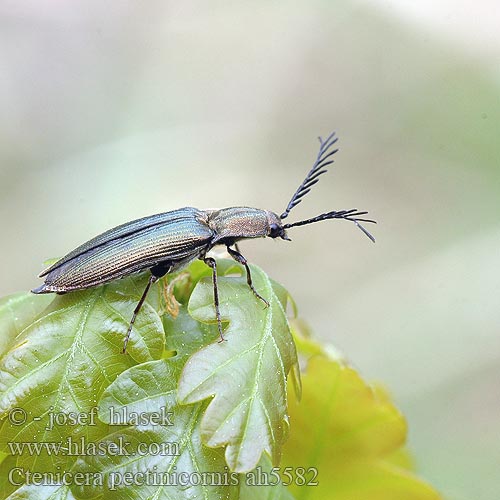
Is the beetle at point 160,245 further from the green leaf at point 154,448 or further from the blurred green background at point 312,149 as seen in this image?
the blurred green background at point 312,149

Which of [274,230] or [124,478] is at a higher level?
[274,230]

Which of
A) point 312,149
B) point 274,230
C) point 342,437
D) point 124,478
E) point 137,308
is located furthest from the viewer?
point 312,149

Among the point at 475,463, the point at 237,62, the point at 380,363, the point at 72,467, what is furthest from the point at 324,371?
the point at 237,62

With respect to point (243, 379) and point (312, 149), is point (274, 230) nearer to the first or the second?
point (243, 379)

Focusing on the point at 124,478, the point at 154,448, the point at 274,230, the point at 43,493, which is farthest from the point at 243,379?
the point at 274,230

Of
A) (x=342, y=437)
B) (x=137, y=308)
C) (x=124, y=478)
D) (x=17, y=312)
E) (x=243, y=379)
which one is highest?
(x=17, y=312)

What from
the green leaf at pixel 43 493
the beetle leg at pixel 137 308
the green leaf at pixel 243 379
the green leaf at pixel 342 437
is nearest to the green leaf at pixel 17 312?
the beetle leg at pixel 137 308

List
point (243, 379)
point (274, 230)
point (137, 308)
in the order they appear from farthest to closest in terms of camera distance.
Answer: point (274, 230) → point (137, 308) → point (243, 379)

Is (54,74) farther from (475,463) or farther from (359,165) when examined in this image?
(475,463)
